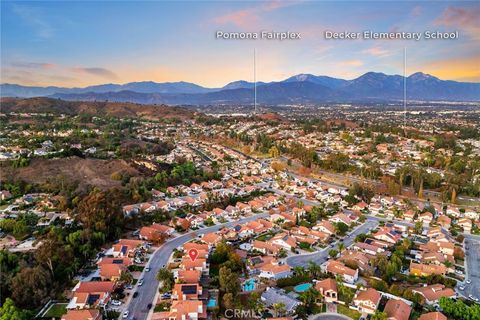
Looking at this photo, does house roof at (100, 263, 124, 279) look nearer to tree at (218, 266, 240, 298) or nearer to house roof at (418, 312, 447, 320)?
tree at (218, 266, 240, 298)

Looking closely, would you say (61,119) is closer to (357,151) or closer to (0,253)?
(357,151)

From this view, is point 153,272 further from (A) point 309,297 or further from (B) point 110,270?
(A) point 309,297

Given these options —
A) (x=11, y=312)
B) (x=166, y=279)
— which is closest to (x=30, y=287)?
(x=11, y=312)

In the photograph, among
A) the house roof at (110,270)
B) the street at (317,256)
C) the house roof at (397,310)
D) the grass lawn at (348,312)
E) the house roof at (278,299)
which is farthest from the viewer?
Result: the street at (317,256)

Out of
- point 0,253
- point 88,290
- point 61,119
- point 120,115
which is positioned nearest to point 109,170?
point 0,253

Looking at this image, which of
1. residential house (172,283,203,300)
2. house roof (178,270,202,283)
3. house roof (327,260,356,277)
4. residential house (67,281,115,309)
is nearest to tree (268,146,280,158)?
house roof (327,260,356,277)

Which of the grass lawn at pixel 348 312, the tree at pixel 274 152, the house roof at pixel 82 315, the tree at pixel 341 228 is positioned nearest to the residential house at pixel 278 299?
the grass lawn at pixel 348 312
